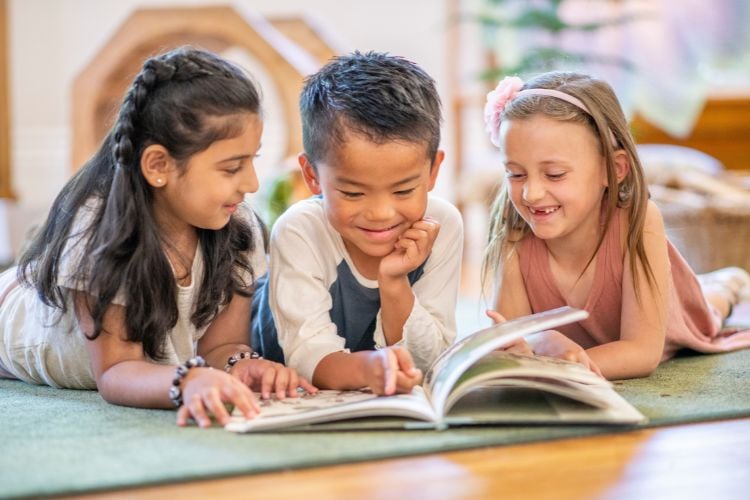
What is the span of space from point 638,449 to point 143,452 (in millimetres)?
558

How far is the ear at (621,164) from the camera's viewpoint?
5.19 ft

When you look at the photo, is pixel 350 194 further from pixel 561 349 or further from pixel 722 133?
pixel 722 133

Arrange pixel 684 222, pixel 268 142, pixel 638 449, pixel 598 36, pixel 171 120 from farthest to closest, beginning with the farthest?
pixel 268 142 → pixel 598 36 → pixel 684 222 → pixel 171 120 → pixel 638 449

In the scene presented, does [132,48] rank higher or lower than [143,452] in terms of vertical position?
higher

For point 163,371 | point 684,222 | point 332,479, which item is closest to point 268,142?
point 684,222

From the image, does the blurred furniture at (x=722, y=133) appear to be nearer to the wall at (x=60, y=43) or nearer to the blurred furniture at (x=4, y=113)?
the wall at (x=60, y=43)

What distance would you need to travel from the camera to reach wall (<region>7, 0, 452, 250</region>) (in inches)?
185

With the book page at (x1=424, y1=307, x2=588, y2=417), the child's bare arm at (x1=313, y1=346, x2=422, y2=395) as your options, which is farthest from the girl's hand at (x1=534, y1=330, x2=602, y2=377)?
the child's bare arm at (x1=313, y1=346, x2=422, y2=395)

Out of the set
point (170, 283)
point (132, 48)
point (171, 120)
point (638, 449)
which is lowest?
point (638, 449)

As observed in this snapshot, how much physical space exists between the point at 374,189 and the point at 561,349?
0.35 meters

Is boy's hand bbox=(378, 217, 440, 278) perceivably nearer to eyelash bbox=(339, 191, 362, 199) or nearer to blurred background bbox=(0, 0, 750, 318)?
eyelash bbox=(339, 191, 362, 199)

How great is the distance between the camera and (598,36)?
13.8ft

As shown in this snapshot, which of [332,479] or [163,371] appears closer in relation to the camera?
[332,479]

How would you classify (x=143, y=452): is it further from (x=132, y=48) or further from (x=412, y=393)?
(x=132, y=48)
